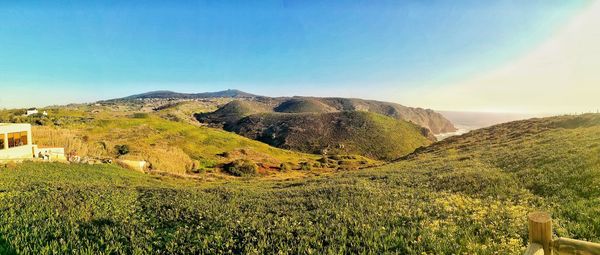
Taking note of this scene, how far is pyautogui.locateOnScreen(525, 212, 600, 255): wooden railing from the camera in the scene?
468 cm

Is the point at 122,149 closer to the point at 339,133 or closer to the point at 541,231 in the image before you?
the point at 541,231

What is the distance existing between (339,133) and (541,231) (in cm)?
13970

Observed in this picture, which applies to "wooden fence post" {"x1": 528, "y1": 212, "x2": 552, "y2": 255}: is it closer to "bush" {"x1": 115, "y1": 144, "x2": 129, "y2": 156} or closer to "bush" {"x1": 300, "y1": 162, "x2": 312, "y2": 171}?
"bush" {"x1": 115, "y1": 144, "x2": 129, "y2": 156}

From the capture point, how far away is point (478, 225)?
32.0 feet

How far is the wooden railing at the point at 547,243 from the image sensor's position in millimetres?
4676

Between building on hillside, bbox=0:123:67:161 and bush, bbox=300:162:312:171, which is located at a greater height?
building on hillside, bbox=0:123:67:161

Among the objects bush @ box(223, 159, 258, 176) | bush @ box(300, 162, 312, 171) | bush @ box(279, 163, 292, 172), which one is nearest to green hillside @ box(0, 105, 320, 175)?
bush @ box(279, 163, 292, 172)

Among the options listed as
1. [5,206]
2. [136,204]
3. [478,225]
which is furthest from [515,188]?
[5,206]

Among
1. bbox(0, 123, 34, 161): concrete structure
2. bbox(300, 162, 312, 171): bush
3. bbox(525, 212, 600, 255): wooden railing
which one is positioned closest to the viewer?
bbox(525, 212, 600, 255): wooden railing

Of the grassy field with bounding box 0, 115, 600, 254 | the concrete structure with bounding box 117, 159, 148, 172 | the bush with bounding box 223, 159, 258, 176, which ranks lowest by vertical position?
the bush with bounding box 223, 159, 258, 176

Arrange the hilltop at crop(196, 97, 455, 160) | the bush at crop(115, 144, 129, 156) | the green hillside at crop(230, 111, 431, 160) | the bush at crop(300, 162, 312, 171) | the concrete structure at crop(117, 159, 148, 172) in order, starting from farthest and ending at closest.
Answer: the hilltop at crop(196, 97, 455, 160), the green hillside at crop(230, 111, 431, 160), the bush at crop(300, 162, 312, 171), the bush at crop(115, 144, 129, 156), the concrete structure at crop(117, 159, 148, 172)

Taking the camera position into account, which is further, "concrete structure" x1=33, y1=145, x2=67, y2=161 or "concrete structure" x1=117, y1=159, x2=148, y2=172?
"concrete structure" x1=117, y1=159, x2=148, y2=172

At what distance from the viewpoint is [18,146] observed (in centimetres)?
3484

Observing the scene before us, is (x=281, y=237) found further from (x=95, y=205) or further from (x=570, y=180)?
(x=570, y=180)
